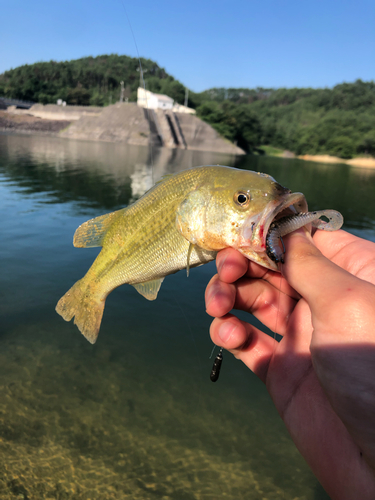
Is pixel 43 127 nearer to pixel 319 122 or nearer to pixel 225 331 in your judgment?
pixel 319 122

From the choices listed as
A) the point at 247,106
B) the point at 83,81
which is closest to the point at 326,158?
the point at 247,106

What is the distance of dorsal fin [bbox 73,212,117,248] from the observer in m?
3.62

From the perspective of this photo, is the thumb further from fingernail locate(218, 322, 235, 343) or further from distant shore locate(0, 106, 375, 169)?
distant shore locate(0, 106, 375, 169)

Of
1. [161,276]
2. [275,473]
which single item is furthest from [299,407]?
[275,473]

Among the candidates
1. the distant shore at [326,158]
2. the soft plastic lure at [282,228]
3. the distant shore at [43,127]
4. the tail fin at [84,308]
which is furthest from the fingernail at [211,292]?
the distant shore at [326,158]

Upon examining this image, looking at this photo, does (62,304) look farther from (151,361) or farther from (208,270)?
(208,270)

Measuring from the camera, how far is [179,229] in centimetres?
296

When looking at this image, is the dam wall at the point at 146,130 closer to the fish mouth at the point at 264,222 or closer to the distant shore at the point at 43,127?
the distant shore at the point at 43,127

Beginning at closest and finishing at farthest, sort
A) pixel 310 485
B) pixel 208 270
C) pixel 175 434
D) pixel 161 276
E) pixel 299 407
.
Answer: pixel 299 407, pixel 161 276, pixel 310 485, pixel 175 434, pixel 208 270

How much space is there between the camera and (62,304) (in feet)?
12.1

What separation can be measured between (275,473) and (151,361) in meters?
2.91

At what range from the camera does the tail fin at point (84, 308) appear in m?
3.63

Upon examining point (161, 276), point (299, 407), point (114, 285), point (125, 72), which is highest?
point (125, 72)

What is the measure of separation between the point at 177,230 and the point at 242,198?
751 mm
